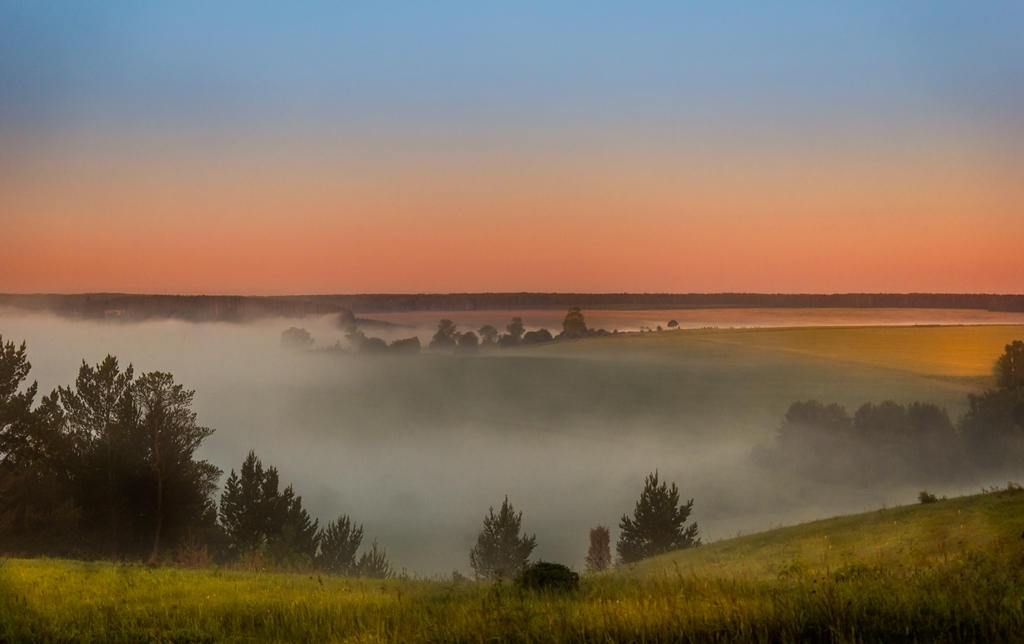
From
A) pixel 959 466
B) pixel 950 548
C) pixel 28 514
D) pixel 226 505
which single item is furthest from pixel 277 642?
pixel 959 466

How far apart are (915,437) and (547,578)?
16179 centimetres

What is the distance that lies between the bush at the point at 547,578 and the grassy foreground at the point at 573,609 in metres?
0.40

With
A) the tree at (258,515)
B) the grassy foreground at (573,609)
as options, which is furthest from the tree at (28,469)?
the grassy foreground at (573,609)

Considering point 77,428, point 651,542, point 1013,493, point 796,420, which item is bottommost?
point 651,542

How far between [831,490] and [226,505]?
137759mm

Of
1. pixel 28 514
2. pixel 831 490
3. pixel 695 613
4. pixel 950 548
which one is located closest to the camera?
pixel 695 613

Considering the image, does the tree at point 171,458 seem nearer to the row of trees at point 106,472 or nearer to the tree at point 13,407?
the row of trees at point 106,472

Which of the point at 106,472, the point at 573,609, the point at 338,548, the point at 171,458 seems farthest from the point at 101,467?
the point at 573,609

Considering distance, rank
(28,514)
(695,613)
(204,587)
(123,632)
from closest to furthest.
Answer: (695,613) < (123,632) < (204,587) < (28,514)

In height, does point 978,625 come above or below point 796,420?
below

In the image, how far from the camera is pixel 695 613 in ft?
37.9

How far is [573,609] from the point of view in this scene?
521 inches

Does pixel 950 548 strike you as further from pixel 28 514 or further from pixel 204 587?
pixel 28 514

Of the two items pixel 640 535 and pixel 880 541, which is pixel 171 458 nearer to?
pixel 640 535
